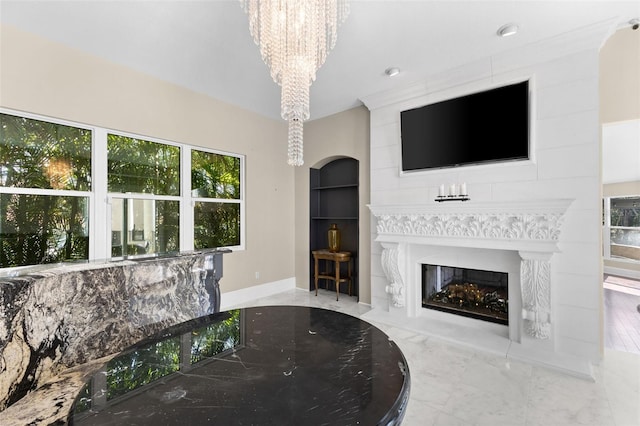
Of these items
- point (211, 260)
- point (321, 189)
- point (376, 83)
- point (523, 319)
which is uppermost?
point (376, 83)

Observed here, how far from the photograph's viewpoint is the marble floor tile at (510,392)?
185 centimetres

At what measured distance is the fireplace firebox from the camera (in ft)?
10.4

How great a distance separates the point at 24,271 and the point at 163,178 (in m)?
2.28

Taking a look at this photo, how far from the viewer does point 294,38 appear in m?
2.01

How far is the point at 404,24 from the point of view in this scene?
246 centimetres

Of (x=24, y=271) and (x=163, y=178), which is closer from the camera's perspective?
(x=24, y=271)

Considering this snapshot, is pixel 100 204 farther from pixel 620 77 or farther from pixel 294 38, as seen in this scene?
pixel 620 77

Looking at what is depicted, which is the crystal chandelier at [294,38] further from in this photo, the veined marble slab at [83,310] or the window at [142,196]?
the window at [142,196]

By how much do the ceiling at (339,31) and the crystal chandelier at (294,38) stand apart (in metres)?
0.35

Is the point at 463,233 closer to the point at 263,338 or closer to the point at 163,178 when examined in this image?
the point at 263,338

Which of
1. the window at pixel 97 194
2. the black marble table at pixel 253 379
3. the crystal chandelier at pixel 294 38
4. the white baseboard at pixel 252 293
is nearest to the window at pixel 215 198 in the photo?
the window at pixel 97 194

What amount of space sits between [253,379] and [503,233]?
9.15ft

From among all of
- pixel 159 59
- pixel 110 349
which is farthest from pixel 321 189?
pixel 110 349

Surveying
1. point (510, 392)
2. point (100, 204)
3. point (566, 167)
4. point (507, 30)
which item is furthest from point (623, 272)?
point (100, 204)
